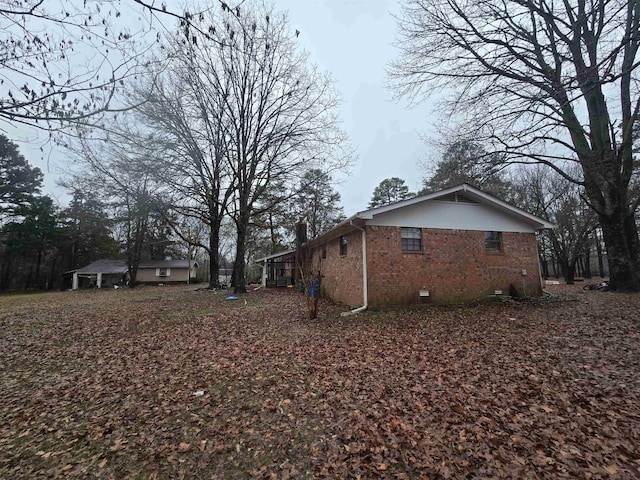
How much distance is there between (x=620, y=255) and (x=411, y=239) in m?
7.49

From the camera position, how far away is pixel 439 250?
394 inches

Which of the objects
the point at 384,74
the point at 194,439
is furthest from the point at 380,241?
the point at 194,439

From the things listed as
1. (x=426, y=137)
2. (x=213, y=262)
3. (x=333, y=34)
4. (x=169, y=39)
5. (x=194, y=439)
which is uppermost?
(x=333, y=34)

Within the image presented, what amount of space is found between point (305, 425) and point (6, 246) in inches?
1497

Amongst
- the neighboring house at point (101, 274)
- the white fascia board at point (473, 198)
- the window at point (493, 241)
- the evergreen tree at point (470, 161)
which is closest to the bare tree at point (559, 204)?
the white fascia board at point (473, 198)

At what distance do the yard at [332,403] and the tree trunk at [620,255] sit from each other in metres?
4.07

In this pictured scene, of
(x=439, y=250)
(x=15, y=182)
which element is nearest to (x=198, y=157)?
(x=439, y=250)

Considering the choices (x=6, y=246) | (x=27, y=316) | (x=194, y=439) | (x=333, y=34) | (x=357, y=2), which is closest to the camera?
(x=194, y=439)

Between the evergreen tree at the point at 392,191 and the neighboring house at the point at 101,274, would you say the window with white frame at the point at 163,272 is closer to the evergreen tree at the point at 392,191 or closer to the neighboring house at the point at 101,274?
the neighboring house at the point at 101,274

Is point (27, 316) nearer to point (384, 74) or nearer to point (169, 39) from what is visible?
point (169, 39)

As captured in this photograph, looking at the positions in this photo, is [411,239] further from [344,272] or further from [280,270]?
[280,270]

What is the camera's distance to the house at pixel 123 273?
3025 cm

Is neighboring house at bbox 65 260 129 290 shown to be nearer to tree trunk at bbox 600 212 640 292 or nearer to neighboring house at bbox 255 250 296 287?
neighboring house at bbox 255 250 296 287

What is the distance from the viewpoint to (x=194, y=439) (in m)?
3.07
